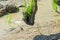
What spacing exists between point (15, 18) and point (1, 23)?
355 mm

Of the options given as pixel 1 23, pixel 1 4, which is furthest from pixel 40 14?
pixel 1 4

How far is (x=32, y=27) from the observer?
3504 millimetres

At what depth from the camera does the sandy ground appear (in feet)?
10.6

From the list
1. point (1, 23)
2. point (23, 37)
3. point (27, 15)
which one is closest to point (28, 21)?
point (27, 15)

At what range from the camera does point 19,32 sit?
11.0ft

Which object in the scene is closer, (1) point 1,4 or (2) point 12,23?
(2) point 12,23

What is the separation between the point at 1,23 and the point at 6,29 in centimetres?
41

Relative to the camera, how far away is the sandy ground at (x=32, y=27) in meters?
3.22

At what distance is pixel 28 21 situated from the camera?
3.39 metres

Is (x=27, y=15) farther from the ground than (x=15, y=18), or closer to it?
farther from the ground

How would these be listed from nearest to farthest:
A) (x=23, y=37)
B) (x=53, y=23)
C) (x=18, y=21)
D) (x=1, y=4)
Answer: (x=23, y=37) → (x=53, y=23) → (x=18, y=21) → (x=1, y=4)

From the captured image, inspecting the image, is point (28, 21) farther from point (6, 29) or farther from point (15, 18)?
point (15, 18)

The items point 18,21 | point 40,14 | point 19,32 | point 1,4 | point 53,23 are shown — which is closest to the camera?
point 19,32

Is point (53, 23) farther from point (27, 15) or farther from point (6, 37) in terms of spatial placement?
point (6, 37)
